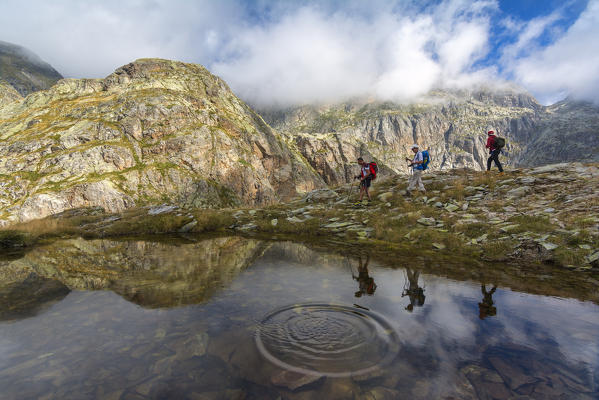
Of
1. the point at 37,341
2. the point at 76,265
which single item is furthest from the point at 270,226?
the point at 37,341

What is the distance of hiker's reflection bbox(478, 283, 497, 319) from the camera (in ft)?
17.7

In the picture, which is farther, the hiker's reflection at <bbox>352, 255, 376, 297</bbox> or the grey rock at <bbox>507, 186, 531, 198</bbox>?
the grey rock at <bbox>507, 186, 531, 198</bbox>

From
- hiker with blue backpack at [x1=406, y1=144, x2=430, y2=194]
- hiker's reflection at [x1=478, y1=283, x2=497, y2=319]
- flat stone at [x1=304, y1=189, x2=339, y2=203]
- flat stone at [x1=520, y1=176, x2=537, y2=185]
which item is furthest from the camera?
flat stone at [x1=304, y1=189, x2=339, y2=203]

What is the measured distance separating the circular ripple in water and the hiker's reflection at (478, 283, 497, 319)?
219 cm

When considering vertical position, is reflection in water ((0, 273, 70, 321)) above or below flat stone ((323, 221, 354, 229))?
below

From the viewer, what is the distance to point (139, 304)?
5879 mm

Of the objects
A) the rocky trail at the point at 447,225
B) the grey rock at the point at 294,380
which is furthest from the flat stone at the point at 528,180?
the grey rock at the point at 294,380

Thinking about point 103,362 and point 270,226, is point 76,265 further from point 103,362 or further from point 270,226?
point 270,226

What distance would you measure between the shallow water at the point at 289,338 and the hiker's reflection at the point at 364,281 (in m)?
0.05

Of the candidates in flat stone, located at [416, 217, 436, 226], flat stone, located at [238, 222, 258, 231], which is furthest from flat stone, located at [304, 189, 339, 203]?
flat stone, located at [416, 217, 436, 226]

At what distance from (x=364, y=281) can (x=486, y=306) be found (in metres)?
2.81

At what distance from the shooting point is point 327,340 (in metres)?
4.44

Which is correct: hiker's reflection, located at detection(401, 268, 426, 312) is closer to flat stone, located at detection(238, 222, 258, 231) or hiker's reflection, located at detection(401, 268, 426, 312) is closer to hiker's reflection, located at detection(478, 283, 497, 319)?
hiker's reflection, located at detection(478, 283, 497, 319)

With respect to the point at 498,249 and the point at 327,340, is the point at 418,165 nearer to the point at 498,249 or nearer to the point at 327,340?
the point at 498,249
